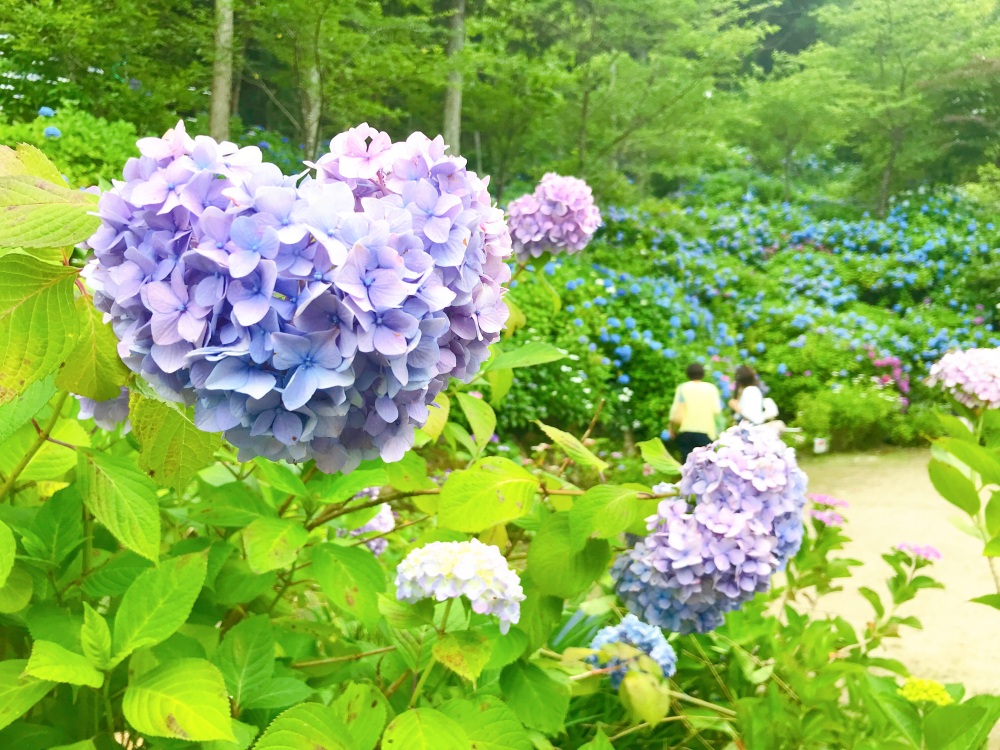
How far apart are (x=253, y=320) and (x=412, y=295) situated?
12 cm

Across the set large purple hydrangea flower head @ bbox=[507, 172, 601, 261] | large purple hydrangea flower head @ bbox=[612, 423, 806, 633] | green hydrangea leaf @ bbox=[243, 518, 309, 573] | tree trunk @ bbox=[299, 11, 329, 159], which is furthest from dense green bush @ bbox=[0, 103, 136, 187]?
large purple hydrangea flower head @ bbox=[612, 423, 806, 633]

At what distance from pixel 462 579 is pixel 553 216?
133 centimetres

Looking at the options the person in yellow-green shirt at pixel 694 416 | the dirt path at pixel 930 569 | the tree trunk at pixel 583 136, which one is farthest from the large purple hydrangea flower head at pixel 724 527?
the tree trunk at pixel 583 136

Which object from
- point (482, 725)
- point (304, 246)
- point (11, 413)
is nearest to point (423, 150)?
point (304, 246)

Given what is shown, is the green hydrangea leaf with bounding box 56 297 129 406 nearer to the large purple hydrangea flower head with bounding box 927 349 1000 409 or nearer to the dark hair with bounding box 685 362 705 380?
the large purple hydrangea flower head with bounding box 927 349 1000 409

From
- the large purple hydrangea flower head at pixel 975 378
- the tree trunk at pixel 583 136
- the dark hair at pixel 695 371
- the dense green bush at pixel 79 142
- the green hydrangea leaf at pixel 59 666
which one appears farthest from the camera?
the tree trunk at pixel 583 136

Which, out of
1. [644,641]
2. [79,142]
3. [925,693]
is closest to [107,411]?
[644,641]

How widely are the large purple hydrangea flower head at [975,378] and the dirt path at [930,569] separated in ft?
1.17

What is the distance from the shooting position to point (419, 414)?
2.11 feet

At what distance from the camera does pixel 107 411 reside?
886mm

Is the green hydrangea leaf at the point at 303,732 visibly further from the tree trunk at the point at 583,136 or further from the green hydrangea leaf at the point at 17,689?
the tree trunk at the point at 583,136

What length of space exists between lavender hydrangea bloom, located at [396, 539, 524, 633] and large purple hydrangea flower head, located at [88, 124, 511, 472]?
0.40 metres

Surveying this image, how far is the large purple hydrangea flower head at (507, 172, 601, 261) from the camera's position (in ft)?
6.90

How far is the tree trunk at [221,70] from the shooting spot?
633cm
